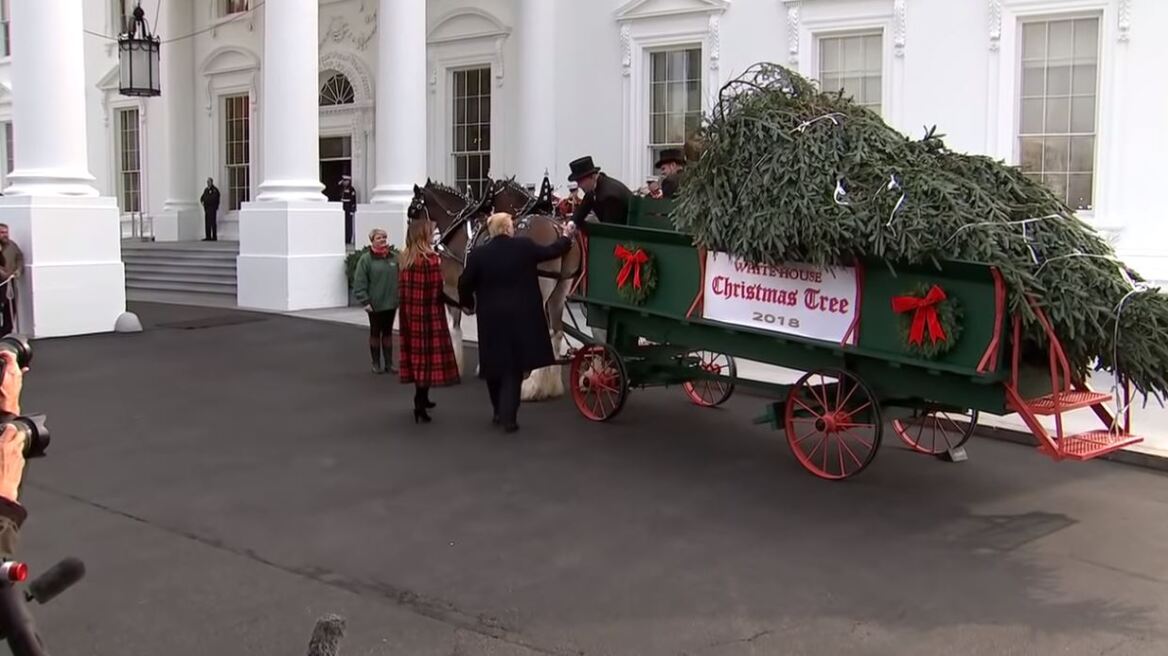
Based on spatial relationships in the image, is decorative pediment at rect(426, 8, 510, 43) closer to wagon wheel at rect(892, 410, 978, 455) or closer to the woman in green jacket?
the woman in green jacket

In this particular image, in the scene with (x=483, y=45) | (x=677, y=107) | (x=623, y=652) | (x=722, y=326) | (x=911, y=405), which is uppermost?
(x=483, y=45)

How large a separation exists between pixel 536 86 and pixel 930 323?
13.6 meters

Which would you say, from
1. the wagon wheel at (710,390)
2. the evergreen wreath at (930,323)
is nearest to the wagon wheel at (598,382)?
the wagon wheel at (710,390)

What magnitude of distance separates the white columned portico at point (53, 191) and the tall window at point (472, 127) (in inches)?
293

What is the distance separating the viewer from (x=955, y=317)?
5.84 metres

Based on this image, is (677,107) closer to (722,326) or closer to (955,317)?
(722,326)

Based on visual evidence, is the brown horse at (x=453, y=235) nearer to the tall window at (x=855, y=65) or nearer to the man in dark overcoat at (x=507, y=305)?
the man in dark overcoat at (x=507, y=305)

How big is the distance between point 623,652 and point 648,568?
38.8 inches

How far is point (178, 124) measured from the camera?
24.8 meters

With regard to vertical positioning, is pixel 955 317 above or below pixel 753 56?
below

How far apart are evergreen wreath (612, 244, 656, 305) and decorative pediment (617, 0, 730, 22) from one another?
398 inches

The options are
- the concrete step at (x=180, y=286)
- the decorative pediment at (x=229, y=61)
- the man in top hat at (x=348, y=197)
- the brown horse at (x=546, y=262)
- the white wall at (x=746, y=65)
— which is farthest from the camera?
the decorative pediment at (x=229, y=61)

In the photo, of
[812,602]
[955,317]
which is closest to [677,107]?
[955,317]

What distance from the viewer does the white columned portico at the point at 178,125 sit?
24.6 meters
